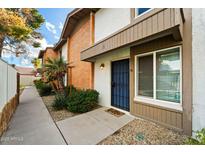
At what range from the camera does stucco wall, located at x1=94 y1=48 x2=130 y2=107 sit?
6.42 meters

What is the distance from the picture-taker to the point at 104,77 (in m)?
6.95

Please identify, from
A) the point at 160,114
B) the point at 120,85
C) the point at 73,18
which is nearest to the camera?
the point at 160,114

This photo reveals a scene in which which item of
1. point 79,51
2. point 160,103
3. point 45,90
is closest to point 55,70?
point 79,51

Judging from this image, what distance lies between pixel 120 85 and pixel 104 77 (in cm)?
121

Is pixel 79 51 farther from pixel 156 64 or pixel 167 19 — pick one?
pixel 167 19

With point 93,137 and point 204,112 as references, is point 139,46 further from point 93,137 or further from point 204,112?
point 93,137

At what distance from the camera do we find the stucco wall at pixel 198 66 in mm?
3102

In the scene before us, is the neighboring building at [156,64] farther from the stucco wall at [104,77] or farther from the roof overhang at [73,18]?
the roof overhang at [73,18]

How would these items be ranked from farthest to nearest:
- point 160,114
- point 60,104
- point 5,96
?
point 60,104, point 5,96, point 160,114

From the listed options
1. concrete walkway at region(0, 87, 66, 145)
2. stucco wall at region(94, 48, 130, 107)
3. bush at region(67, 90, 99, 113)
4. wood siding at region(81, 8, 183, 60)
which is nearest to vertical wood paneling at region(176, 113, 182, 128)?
wood siding at region(81, 8, 183, 60)

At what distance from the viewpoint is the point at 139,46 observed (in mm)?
4750

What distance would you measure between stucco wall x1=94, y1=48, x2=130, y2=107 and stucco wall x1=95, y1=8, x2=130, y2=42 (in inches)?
46.3

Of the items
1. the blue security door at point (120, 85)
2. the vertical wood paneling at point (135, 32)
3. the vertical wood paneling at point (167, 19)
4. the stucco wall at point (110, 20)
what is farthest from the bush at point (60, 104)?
the vertical wood paneling at point (167, 19)
